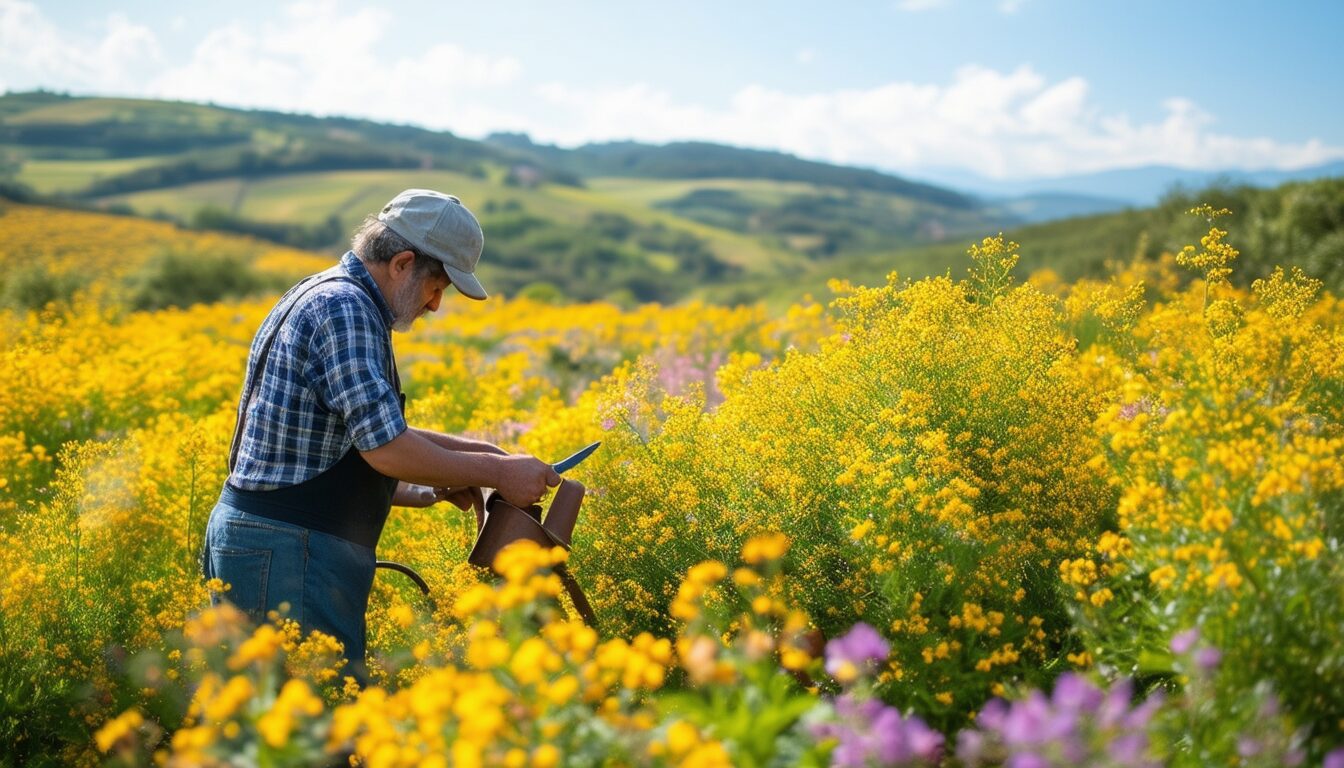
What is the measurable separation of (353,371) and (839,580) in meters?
2.02

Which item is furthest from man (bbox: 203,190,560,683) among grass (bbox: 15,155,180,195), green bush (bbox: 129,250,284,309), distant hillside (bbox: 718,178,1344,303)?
grass (bbox: 15,155,180,195)

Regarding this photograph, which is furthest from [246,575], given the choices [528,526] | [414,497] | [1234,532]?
[1234,532]

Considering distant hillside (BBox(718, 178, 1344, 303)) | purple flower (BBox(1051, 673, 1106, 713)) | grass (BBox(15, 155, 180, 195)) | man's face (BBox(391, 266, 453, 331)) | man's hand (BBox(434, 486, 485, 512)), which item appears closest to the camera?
purple flower (BBox(1051, 673, 1106, 713))

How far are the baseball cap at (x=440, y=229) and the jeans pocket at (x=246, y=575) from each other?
127 centimetres

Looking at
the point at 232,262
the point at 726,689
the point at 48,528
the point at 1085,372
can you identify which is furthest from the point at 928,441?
the point at 232,262

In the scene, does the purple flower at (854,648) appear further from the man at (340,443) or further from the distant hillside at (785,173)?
the distant hillside at (785,173)

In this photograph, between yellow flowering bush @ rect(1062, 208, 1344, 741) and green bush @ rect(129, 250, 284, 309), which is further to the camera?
green bush @ rect(129, 250, 284, 309)

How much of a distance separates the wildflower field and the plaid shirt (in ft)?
1.98

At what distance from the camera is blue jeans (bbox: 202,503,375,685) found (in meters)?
3.68

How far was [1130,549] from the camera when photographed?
122 inches

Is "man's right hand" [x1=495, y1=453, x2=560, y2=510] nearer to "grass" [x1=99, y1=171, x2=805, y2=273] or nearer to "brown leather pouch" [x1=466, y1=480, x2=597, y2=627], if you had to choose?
"brown leather pouch" [x1=466, y1=480, x2=597, y2=627]

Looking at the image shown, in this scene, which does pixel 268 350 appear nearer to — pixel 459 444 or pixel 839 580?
pixel 459 444

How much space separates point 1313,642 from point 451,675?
2.07 m

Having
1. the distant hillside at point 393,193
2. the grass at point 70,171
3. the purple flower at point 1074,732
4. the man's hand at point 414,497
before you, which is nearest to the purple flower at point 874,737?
the purple flower at point 1074,732
